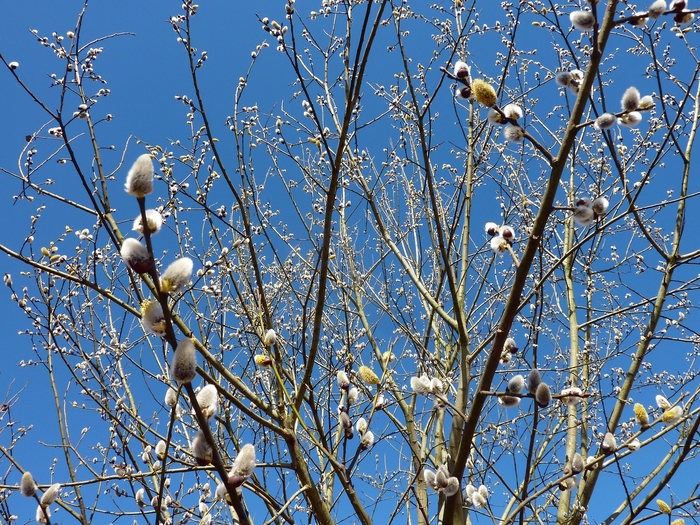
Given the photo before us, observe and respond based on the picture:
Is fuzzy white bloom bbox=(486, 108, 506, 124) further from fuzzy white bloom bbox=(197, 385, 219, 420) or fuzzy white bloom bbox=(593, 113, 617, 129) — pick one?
fuzzy white bloom bbox=(197, 385, 219, 420)

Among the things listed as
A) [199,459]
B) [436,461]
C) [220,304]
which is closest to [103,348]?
[220,304]

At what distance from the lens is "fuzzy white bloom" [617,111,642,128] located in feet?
5.40

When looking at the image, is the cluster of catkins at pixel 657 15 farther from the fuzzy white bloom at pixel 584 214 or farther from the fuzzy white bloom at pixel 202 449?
the fuzzy white bloom at pixel 202 449

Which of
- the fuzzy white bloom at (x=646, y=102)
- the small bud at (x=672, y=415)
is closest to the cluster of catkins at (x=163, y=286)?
the fuzzy white bloom at (x=646, y=102)

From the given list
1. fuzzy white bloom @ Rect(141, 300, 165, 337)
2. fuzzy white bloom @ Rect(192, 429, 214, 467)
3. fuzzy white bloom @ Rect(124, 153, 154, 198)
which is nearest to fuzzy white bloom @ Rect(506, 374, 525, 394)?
fuzzy white bloom @ Rect(192, 429, 214, 467)

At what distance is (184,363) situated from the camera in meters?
0.89

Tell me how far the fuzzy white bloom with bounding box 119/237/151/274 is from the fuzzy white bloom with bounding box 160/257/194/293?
6 centimetres

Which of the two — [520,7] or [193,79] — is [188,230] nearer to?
[193,79]

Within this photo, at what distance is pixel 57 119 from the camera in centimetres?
211

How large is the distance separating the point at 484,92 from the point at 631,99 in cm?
54

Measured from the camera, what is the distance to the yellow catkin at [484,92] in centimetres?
147

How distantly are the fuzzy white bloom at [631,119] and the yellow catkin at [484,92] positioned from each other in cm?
54

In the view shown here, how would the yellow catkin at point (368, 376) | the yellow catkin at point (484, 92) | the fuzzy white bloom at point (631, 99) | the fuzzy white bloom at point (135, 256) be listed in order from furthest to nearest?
the yellow catkin at point (368, 376) < the fuzzy white bloom at point (631, 99) < the yellow catkin at point (484, 92) < the fuzzy white bloom at point (135, 256)

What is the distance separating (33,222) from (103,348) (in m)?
1.04
